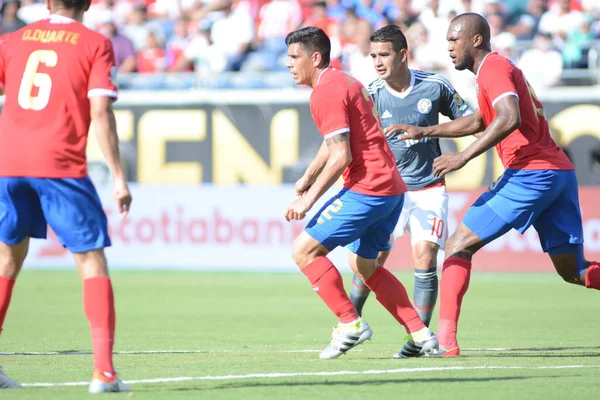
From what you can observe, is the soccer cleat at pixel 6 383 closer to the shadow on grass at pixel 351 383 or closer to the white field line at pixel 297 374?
the white field line at pixel 297 374

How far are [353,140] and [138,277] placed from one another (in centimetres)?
1068

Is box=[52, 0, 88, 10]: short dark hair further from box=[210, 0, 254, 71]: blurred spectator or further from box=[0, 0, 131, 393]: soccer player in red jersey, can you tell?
box=[210, 0, 254, 71]: blurred spectator

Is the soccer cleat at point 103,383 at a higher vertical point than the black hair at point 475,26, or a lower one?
lower

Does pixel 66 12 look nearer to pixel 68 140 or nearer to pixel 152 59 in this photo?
pixel 68 140

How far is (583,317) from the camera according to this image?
11734mm

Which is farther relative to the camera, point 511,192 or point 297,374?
point 511,192

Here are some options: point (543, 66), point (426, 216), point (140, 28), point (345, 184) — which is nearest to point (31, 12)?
point (140, 28)

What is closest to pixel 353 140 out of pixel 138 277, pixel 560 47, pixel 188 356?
pixel 188 356

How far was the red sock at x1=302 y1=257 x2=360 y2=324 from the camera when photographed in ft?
25.5

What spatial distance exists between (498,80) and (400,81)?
168 cm

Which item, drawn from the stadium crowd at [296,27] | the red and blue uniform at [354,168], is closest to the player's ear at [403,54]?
the red and blue uniform at [354,168]

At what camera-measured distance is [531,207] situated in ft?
26.7

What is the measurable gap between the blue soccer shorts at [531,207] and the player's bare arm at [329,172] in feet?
4.44

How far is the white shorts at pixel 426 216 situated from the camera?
9195 millimetres
